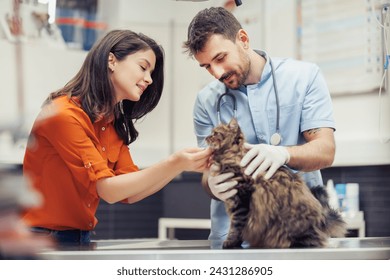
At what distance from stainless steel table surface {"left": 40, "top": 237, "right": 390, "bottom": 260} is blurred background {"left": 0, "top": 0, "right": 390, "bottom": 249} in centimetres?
21

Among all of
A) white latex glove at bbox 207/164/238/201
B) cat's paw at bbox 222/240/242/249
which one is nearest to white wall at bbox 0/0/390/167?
white latex glove at bbox 207/164/238/201

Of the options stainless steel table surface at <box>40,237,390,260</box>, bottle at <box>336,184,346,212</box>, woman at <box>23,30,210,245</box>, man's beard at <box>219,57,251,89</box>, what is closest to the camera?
stainless steel table surface at <box>40,237,390,260</box>

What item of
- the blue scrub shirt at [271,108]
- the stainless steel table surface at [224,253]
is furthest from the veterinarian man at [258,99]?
the stainless steel table surface at [224,253]

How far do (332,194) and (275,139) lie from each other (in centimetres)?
29

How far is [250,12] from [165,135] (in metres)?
0.46

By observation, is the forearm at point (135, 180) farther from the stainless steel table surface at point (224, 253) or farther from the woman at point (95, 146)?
the stainless steel table surface at point (224, 253)

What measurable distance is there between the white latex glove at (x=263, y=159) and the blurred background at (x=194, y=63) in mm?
238

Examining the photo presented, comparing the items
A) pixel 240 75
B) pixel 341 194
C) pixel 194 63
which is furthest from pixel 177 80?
pixel 341 194

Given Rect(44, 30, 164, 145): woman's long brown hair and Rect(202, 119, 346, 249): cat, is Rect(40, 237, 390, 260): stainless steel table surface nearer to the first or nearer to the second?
Rect(202, 119, 346, 249): cat

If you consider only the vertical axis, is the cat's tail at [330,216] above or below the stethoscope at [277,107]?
below

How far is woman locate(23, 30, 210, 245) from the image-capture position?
54.1 inches

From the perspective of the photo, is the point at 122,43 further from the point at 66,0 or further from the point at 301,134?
the point at 301,134

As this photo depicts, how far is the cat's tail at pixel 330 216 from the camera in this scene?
54.7 inches

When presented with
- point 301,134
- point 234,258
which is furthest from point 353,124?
point 234,258
